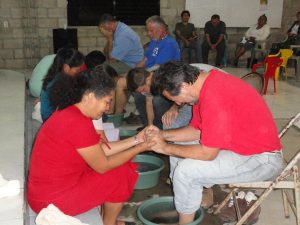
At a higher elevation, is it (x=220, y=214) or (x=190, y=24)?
(x=190, y=24)

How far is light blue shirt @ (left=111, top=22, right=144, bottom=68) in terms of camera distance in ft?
15.8

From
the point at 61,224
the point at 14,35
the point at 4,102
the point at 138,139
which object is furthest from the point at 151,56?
the point at 14,35

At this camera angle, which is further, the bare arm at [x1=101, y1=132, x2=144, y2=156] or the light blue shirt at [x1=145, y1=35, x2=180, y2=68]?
the light blue shirt at [x1=145, y1=35, x2=180, y2=68]

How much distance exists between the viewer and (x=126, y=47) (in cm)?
483

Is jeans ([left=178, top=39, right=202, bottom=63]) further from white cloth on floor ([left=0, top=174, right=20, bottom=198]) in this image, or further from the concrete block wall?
white cloth on floor ([left=0, top=174, right=20, bottom=198])

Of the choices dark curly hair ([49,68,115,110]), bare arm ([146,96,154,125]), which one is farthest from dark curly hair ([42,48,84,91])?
dark curly hair ([49,68,115,110])

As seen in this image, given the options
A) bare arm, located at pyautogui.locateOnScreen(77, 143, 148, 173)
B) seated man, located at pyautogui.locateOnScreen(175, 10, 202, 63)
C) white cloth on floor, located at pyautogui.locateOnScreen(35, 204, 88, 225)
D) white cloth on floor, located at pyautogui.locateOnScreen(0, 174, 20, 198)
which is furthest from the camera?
seated man, located at pyautogui.locateOnScreen(175, 10, 202, 63)

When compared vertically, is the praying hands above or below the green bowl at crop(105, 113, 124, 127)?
above

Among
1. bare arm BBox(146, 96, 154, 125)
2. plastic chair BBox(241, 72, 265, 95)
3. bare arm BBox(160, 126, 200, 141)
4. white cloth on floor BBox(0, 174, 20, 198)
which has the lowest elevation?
white cloth on floor BBox(0, 174, 20, 198)

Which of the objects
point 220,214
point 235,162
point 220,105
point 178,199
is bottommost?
point 220,214

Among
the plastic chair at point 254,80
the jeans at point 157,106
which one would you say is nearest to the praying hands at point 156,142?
the jeans at point 157,106

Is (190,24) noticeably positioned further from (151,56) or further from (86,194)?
(86,194)

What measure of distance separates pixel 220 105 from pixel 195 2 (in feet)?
24.9

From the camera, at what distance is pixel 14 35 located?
8320 mm
